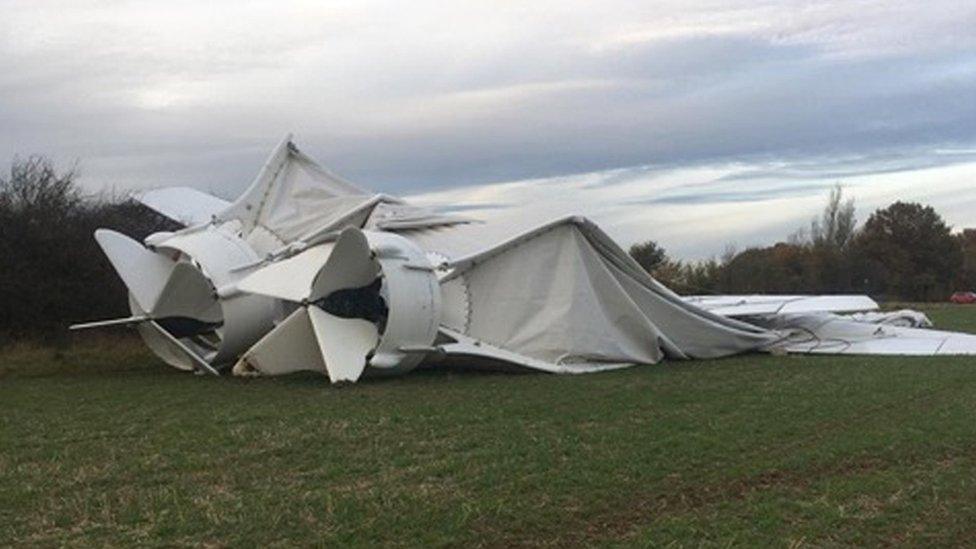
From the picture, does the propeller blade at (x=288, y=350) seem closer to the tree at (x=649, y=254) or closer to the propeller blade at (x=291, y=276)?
the propeller blade at (x=291, y=276)

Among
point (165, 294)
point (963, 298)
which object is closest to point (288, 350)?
point (165, 294)

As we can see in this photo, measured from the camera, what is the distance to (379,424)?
10.3 meters

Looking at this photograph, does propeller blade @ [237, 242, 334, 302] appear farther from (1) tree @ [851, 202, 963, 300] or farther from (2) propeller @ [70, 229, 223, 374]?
(1) tree @ [851, 202, 963, 300]

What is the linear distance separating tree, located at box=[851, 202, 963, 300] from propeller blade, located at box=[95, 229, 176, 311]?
6536cm

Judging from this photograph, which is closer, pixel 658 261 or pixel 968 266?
pixel 658 261

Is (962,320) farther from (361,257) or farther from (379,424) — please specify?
(379,424)

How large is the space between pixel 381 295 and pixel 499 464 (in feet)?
25.2

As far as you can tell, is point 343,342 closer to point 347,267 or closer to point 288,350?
point 347,267

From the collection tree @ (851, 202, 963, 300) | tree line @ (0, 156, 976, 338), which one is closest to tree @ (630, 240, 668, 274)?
tree line @ (0, 156, 976, 338)

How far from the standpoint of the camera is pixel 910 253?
7712cm

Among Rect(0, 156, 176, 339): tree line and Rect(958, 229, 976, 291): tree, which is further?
Rect(958, 229, 976, 291): tree

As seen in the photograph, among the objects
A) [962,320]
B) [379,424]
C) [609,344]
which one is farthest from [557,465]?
[962,320]

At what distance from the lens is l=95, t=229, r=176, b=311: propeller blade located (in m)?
16.6

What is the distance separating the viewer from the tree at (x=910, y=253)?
76188 mm
